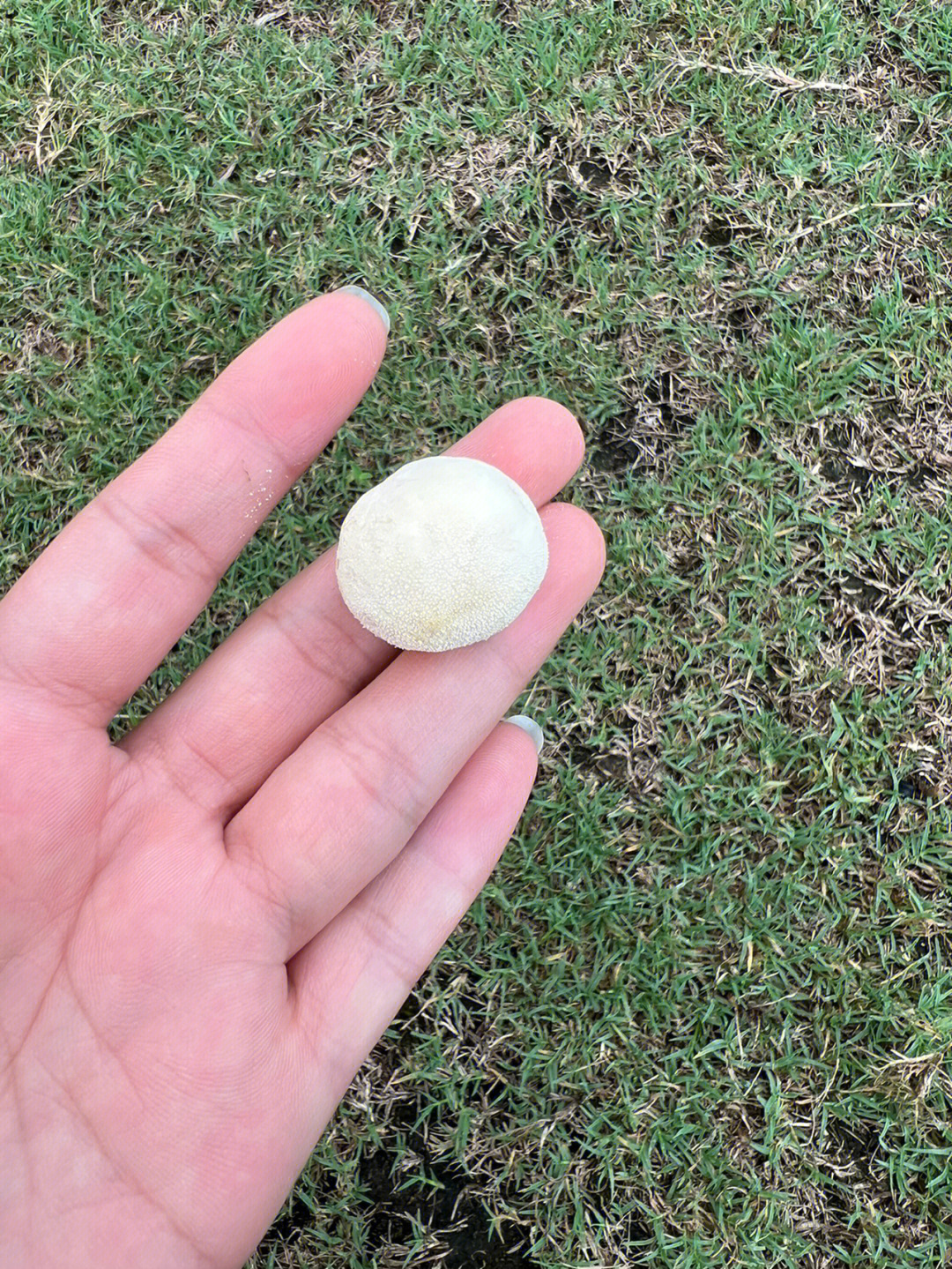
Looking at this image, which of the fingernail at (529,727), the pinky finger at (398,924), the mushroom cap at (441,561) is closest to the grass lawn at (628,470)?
the fingernail at (529,727)

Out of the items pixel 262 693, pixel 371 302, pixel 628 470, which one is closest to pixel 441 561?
pixel 262 693

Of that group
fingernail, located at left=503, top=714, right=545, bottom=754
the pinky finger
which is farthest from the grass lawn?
the pinky finger

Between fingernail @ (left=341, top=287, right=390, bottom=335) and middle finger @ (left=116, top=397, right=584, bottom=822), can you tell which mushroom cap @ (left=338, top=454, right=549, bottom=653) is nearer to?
middle finger @ (left=116, top=397, right=584, bottom=822)

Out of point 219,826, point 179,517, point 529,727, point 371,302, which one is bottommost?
point 529,727

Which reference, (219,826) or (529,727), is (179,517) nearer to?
(219,826)

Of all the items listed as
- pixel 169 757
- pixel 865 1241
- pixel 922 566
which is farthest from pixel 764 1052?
pixel 169 757
